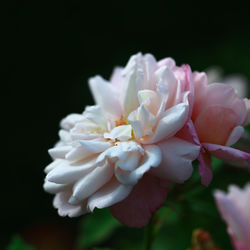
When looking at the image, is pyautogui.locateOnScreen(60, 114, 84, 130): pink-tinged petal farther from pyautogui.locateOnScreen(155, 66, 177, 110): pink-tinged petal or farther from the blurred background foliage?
the blurred background foliage

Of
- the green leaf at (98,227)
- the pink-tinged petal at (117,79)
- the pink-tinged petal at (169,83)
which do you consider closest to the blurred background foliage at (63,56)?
the green leaf at (98,227)

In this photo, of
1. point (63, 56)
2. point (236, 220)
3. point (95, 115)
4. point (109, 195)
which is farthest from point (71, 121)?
point (63, 56)

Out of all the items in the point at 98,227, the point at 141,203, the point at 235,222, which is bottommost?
the point at 98,227

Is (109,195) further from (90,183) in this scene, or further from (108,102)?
(108,102)

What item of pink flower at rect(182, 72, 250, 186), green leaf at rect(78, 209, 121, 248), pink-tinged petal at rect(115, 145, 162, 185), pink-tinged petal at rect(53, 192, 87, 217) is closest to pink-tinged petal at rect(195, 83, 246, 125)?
pink flower at rect(182, 72, 250, 186)

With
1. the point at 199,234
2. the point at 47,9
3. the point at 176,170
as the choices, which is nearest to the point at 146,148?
the point at 176,170

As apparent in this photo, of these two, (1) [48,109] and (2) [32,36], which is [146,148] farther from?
(2) [32,36]
